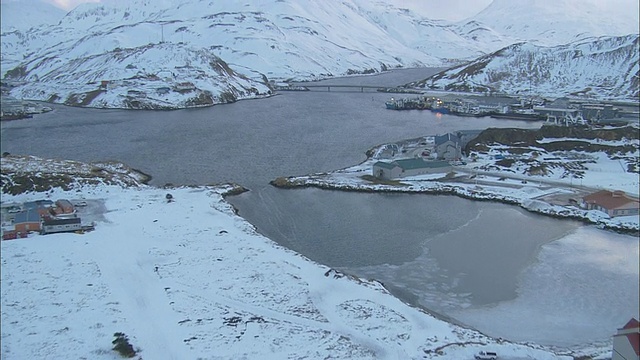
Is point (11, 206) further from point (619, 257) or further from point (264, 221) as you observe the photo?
point (619, 257)

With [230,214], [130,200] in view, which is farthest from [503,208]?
[130,200]

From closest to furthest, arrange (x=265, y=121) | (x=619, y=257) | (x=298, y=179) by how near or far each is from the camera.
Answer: (x=619, y=257), (x=298, y=179), (x=265, y=121)

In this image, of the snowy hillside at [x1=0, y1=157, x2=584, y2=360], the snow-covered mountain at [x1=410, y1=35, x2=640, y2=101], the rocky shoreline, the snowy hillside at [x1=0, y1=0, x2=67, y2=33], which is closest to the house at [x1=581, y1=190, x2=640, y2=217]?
the rocky shoreline

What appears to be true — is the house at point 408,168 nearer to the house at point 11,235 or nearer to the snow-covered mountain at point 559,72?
the house at point 11,235

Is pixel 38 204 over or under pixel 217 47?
under

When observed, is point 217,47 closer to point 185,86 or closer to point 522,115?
point 185,86

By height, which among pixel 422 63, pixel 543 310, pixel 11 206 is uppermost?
pixel 422 63

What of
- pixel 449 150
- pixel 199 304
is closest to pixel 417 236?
pixel 199 304
